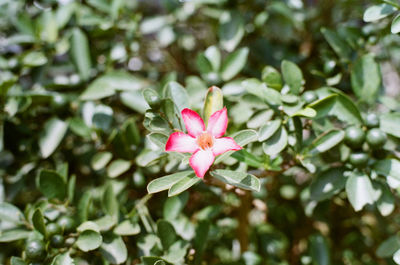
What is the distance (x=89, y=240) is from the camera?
97 cm

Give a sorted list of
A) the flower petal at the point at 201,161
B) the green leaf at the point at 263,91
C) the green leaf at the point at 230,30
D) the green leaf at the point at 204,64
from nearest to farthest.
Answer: the flower petal at the point at 201,161
the green leaf at the point at 263,91
the green leaf at the point at 204,64
the green leaf at the point at 230,30

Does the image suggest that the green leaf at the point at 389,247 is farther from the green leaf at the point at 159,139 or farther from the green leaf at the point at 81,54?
the green leaf at the point at 81,54

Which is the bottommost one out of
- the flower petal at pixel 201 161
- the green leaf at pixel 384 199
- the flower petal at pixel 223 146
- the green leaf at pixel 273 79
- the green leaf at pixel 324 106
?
the green leaf at pixel 384 199

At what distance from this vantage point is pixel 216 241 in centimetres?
144

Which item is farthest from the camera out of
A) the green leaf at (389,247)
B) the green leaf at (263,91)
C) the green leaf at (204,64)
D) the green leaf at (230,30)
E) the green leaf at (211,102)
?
the green leaf at (230,30)

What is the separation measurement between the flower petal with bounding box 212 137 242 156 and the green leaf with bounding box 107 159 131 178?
0.43 m

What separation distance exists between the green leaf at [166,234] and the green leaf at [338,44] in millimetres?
731

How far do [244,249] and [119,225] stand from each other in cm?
54

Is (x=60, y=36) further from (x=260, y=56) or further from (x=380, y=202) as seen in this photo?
(x=380, y=202)

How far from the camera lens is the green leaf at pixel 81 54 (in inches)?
51.8

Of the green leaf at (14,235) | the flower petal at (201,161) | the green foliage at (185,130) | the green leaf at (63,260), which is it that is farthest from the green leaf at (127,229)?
the flower petal at (201,161)

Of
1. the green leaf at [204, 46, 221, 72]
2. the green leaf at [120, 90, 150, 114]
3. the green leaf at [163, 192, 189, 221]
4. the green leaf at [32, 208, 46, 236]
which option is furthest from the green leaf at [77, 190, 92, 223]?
the green leaf at [204, 46, 221, 72]

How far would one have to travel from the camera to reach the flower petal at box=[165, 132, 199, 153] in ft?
2.73

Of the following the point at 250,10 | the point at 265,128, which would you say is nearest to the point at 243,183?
the point at 265,128
